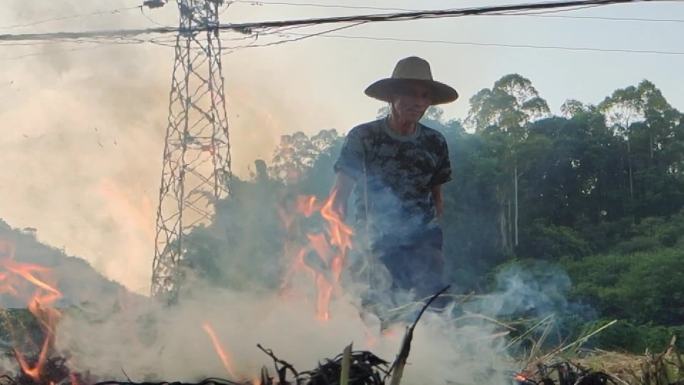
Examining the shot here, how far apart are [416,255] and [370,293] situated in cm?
67

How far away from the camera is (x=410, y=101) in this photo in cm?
523

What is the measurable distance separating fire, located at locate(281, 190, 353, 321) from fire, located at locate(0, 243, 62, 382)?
129cm

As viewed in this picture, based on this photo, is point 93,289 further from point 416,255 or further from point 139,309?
point 416,255

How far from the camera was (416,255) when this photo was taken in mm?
5227

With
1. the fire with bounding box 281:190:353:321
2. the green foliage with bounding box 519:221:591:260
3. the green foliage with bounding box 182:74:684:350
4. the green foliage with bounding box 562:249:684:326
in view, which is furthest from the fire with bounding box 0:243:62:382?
the green foliage with bounding box 519:221:591:260

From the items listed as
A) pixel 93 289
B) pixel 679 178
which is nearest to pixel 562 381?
pixel 93 289

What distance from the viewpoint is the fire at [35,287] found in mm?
3566

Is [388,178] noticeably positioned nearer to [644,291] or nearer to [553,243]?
[644,291]

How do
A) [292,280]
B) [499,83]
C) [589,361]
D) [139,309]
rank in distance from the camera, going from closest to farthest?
[139,309], [292,280], [589,361], [499,83]

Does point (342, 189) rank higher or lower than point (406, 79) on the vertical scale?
lower

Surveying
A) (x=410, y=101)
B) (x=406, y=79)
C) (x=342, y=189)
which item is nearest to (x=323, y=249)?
(x=342, y=189)

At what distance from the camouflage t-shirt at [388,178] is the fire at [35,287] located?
78.1 inches

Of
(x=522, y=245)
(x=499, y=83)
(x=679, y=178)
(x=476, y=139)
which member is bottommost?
(x=522, y=245)

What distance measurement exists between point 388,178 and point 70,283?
2.20 meters
